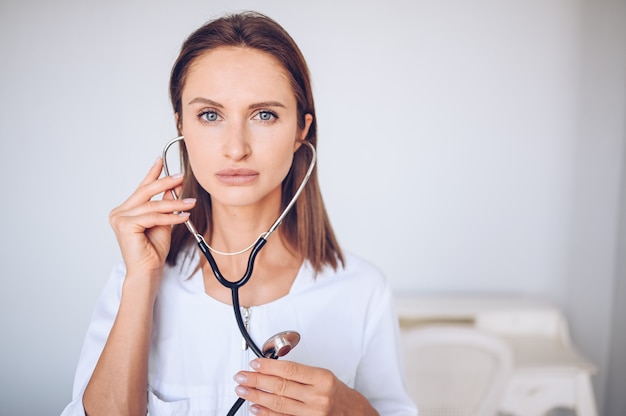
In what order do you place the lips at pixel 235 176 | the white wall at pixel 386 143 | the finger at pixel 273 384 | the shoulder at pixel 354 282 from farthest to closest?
1. the white wall at pixel 386 143
2. the shoulder at pixel 354 282
3. the lips at pixel 235 176
4. the finger at pixel 273 384

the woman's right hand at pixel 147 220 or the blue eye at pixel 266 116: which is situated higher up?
the blue eye at pixel 266 116

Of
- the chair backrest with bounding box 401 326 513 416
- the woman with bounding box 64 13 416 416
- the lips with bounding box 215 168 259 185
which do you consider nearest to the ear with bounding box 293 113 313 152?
the woman with bounding box 64 13 416 416

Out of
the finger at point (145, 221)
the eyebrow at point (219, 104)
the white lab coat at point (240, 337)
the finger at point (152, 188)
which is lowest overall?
the white lab coat at point (240, 337)

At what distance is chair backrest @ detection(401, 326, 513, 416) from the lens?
1268 millimetres

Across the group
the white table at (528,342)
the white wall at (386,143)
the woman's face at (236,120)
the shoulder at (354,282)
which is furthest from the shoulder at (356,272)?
the white table at (528,342)

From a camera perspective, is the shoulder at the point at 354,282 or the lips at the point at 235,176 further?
the shoulder at the point at 354,282

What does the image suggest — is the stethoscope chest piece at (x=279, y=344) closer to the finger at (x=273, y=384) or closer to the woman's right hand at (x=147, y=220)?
the finger at (x=273, y=384)

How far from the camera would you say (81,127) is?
1.11 metres

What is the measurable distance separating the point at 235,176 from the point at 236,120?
76 mm

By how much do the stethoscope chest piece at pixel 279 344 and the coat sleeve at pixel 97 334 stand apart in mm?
296

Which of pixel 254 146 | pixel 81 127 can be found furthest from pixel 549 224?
pixel 81 127

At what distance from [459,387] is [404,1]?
96 cm

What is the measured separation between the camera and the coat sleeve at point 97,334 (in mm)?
802

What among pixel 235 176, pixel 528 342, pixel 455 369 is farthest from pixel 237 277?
pixel 528 342
